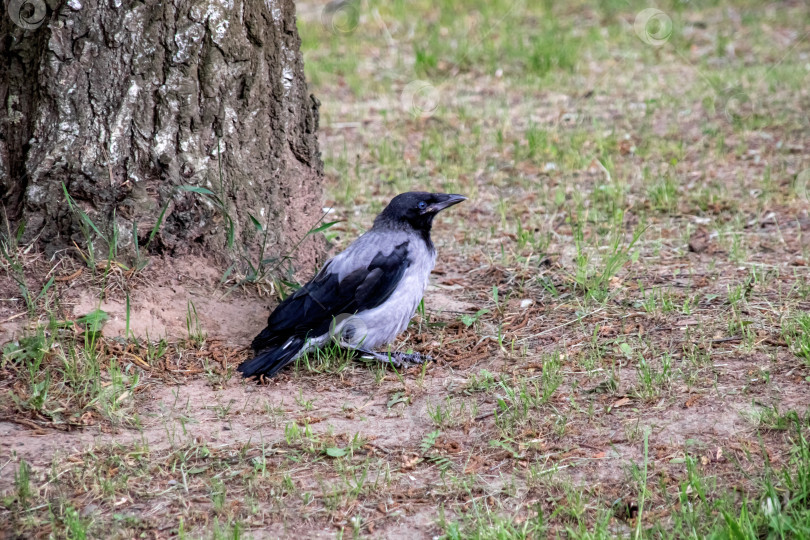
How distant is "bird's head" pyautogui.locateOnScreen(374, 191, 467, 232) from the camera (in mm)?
5484

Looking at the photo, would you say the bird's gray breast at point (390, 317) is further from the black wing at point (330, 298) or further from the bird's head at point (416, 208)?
the bird's head at point (416, 208)

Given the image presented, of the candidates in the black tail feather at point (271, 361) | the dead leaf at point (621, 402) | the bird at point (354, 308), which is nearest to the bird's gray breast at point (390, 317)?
the bird at point (354, 308)

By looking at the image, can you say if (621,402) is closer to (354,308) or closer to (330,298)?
(354,308)

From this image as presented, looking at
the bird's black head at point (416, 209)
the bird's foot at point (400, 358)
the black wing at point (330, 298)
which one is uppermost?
the bird's black head at point (416, 209)

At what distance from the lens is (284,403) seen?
445 cm

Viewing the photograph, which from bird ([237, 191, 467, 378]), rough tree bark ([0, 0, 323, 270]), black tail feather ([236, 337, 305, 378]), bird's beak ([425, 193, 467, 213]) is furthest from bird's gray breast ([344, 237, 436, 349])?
rough tree bark ([0, 0, 323, 270])

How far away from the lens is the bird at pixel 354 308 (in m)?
4.88

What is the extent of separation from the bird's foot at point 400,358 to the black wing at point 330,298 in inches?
10.0

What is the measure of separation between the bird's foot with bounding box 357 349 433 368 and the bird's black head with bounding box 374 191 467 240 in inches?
32.7

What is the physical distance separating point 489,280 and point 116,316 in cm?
240

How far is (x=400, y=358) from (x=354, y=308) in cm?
38

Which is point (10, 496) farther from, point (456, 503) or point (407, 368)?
point (407, 368)

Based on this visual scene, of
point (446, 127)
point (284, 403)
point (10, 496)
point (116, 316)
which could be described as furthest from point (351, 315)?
point (446, 127)

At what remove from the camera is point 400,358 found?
16.3 ft
